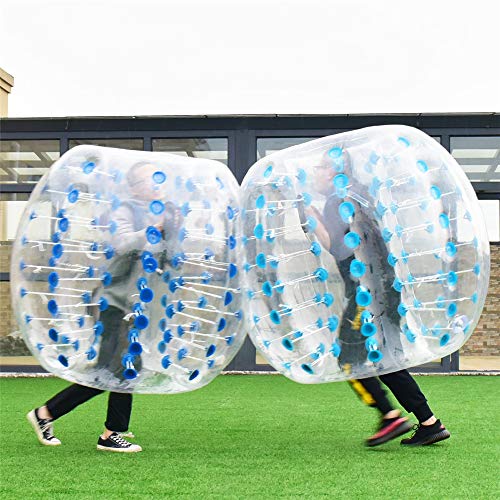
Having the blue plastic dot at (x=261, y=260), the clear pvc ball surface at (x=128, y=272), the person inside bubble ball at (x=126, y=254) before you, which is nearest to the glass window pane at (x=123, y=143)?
the clear pvc ball surface at (x=128, y=272)

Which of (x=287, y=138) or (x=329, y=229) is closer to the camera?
(x=329, y=229)

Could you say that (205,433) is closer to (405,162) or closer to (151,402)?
(151,402)

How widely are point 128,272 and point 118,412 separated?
0.84 metres

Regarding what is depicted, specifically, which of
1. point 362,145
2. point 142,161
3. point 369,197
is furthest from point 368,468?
point 142,161

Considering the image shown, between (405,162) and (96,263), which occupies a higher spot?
(405,162)

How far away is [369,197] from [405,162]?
231 mm

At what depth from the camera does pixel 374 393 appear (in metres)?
3.70

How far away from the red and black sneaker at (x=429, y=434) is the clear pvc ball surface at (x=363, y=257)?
24.7 inches

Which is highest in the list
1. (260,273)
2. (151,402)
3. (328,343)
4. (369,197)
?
(369,197)

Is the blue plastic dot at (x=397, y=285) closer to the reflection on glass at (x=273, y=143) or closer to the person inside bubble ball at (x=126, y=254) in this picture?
the person inside bubble ball at (x=126, y=254)

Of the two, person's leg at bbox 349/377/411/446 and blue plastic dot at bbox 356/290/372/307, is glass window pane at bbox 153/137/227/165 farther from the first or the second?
A: blue plastic dot at bbox 356/290/372/307

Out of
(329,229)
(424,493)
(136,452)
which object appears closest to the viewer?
(424,493)

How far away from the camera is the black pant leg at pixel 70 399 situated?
3693 millimetres

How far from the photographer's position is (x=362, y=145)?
3.20 meters
